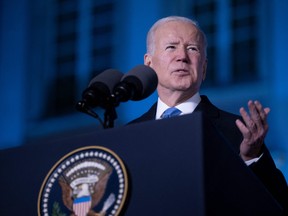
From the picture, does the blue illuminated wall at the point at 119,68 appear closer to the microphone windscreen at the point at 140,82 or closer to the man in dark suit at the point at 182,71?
the man in dark suit at the point at 182,71

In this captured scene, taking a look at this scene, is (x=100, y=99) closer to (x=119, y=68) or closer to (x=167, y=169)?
(x=167, y=169)

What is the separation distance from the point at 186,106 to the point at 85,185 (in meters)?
0.88

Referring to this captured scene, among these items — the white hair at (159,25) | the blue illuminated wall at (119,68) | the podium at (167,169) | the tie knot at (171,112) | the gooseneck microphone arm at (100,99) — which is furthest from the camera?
the blue illuminated wall at (119,68)

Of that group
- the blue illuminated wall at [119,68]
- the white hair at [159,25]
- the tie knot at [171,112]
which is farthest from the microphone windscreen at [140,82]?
the blue illuminated wall at [119,68]

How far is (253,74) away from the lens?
3014 millimetres

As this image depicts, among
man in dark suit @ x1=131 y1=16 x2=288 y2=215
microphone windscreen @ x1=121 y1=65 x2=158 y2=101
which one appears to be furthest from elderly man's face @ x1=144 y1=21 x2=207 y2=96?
microphone windscreen @ x1=121 y1=65 x2=158 y2=101

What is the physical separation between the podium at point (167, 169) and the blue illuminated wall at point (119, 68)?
1.41 m

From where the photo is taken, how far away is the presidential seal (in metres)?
1.22

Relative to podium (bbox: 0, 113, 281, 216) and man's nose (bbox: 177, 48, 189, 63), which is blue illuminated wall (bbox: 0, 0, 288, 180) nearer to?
man's nose (bbox: 177, 48, 189, 63)

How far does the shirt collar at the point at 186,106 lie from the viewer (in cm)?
206

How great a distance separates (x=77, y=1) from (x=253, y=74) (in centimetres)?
123

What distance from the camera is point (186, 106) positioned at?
2070 mm

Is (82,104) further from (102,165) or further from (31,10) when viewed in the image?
(31,10)

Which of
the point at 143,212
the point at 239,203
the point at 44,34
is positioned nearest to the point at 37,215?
the point at 143,212
